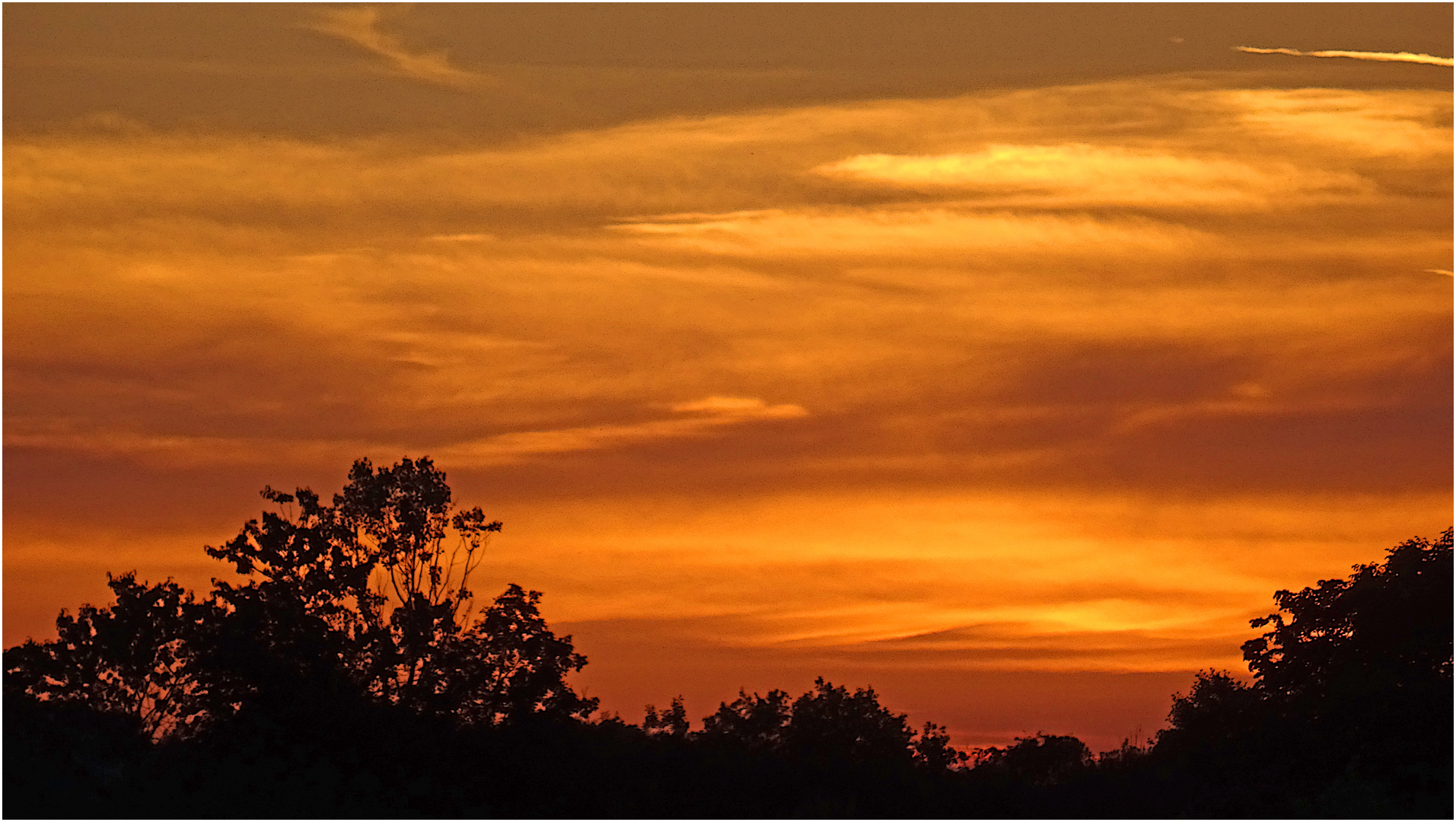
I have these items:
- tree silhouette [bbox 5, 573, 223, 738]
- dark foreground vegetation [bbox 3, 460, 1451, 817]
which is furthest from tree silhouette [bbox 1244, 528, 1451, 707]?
tree silhouette [bbox 5, 573, 223, 738]

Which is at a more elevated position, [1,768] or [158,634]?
[158,634]

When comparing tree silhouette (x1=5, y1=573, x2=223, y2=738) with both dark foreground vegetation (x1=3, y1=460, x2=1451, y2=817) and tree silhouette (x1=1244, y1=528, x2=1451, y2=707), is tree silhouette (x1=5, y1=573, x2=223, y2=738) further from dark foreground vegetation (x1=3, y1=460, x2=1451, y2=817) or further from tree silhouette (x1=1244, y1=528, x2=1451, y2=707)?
tree silhouette (x1=1244, y1=528, x2=1451, y2=707)

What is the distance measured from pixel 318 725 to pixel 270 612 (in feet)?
37.1

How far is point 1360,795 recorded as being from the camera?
184ft

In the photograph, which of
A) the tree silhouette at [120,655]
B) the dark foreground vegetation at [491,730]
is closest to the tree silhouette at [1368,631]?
the dark foreground vegetation at [491,730]

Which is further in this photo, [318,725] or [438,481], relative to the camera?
[438,481]

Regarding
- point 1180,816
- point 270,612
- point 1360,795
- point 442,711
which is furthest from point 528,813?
point 1360,795

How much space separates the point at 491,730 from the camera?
66375 millimetres

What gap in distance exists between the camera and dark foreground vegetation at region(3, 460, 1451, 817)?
193 feet

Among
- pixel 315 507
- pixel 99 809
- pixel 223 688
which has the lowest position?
pixel 99 809

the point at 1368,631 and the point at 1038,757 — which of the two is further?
the point at 1038,757

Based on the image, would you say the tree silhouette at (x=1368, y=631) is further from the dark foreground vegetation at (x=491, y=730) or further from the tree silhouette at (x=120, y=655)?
the tree silhouette at (x=120, y=655)

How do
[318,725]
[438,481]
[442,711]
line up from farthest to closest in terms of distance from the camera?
[438,481]
[442,711]
[318,725]

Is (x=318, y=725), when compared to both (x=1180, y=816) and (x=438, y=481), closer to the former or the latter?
(x=438, y=481)
